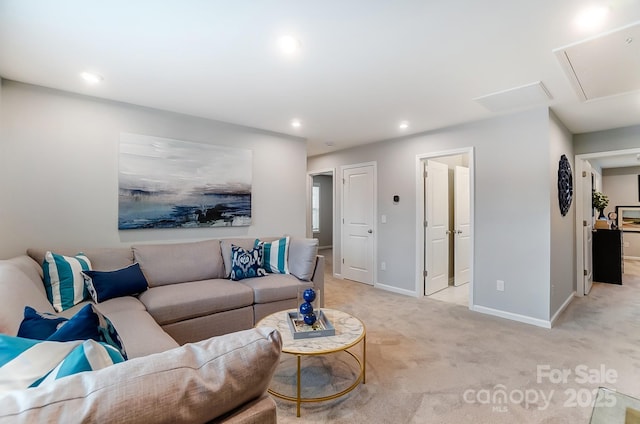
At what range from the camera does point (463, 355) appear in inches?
98.6

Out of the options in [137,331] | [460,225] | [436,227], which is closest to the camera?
[137,331]

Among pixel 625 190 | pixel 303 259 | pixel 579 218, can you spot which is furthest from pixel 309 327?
pixel 625 190

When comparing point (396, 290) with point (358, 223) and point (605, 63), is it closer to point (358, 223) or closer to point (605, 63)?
point (358, 223)

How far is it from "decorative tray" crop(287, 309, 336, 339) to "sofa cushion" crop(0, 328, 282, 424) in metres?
1.10

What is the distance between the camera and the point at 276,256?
3451 mm

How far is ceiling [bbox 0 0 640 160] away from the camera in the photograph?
166 centimetres

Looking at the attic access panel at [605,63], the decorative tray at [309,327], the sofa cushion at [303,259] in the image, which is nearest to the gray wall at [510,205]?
the attic access panel at [605,63]

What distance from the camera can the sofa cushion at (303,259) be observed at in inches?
130

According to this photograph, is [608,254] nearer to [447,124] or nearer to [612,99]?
[612,99]

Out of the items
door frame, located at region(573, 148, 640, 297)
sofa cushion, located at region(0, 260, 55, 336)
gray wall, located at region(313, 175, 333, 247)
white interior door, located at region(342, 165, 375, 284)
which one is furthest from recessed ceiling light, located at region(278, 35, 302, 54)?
gray wall, located at region(313, 175, 333, 247)

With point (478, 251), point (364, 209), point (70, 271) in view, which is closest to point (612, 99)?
point (478, 251)

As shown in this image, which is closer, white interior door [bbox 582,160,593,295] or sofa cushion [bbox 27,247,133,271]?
sofa cushion [bbox 27,247,133,271]

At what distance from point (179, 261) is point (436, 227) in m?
3.45

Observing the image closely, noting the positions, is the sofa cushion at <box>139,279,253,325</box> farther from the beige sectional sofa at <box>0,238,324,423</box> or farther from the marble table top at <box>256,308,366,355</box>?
the marble table top at <box>256,308,366,355</box>
